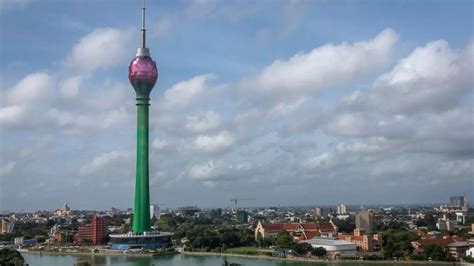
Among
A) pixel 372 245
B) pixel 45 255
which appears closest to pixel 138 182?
pixel 45 255

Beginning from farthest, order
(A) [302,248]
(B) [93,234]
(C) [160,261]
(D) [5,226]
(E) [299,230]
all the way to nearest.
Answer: (D) [5,226] → (B) [93,234] → (E) [299,230] → (A) [302,248] → (C) [160,261]

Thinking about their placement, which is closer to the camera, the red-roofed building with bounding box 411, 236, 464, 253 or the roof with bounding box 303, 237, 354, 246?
the red-roofed building with bounding box 411, 236, 464, 253

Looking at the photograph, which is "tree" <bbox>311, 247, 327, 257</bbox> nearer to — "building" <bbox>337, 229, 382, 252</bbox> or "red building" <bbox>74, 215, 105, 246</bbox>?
"building" <bbox>337, 229, 382, 252</bbox>

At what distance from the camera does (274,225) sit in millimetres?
25406

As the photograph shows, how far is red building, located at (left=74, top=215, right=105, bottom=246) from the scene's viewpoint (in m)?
26.6

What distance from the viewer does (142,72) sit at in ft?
79.2

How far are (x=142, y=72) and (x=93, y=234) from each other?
25.8 feet

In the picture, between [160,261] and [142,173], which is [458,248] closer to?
[160,261]

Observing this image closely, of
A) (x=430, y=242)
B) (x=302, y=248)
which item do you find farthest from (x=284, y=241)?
(x=430, y=242)

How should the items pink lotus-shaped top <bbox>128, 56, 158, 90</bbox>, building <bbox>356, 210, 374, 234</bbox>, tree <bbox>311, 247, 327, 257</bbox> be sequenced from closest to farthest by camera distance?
tree <bbox>311, 247, 327, 257</bbox>, pink lotus-shaped top <bbox>128, 56, 158, 90</bbox>, building <bbox>356, 210, 374, 234</bbox>

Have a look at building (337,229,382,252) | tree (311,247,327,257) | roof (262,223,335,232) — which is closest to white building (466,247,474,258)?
building (337,229,382,252)

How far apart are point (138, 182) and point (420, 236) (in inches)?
416

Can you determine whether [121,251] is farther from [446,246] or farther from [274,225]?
[446,246]

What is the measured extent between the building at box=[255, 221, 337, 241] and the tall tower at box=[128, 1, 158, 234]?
14.9 ft
